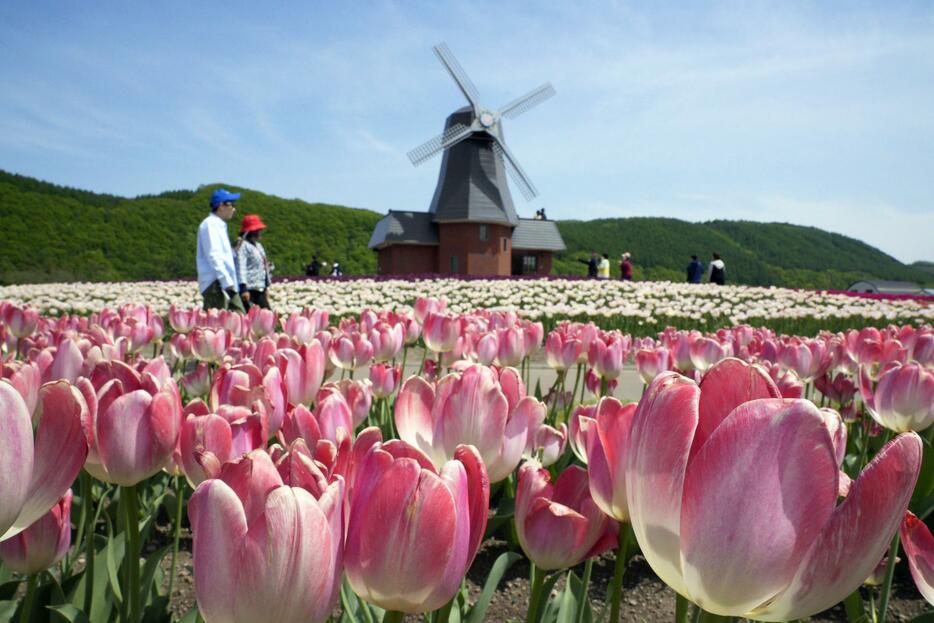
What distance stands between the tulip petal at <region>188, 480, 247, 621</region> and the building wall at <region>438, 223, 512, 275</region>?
3022 cm

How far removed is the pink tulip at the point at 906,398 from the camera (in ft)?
6.97

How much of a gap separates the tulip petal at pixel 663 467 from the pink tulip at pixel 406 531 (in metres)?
0.19

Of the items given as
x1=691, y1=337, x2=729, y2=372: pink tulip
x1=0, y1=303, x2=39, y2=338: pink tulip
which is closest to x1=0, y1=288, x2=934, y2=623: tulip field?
x1=691, y1=337, x2=729, y2=372: pink tulip

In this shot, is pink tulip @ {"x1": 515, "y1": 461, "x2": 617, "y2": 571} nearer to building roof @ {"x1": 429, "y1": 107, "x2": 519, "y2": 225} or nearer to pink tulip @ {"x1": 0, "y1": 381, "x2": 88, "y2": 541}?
pink tulip @ {"x1": 0, "y1": 381, "x2": 88, "y2": 541}

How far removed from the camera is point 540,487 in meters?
0.98

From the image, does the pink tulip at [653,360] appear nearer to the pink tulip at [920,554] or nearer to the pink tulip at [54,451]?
the pink tulip at [920,554]

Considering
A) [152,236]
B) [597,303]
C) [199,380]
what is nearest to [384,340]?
[199,380]

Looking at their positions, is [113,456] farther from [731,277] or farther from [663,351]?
[731,277]

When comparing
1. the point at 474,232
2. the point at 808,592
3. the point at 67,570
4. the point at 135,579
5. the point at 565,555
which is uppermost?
the point at 474,232

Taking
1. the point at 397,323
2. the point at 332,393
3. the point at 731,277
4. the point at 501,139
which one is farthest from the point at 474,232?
the point at 731,277

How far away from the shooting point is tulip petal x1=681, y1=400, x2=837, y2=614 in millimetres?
607

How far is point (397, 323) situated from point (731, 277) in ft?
320

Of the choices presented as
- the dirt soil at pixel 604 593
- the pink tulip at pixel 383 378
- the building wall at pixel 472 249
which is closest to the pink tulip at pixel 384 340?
the pink tulip at pixel 383 378

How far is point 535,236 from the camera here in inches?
1433
